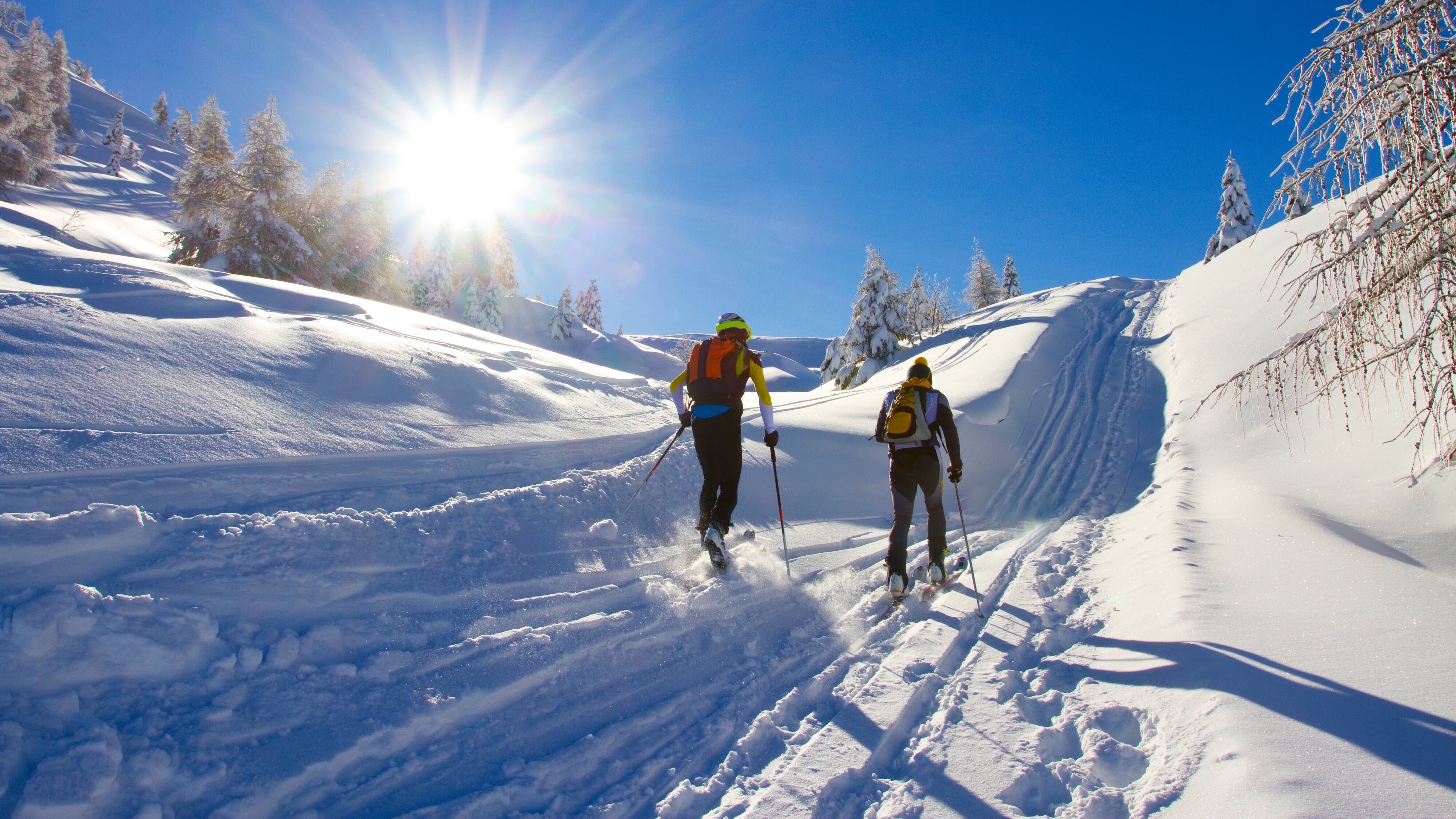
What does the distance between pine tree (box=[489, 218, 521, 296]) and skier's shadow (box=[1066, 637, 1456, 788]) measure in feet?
162

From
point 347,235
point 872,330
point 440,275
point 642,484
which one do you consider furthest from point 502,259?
point 642,484

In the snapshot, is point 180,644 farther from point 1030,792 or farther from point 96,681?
point 1030,792

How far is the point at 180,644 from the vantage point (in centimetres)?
277

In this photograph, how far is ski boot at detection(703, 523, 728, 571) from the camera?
15.5 ft

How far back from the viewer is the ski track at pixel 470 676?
2395mm

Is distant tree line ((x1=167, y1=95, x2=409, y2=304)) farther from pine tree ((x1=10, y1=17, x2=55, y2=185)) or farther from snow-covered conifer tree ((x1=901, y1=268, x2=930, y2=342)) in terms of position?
snow-covered conifer tree ((x1=901, y1=268, x2=930, y2=342))

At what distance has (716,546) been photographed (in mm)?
4742

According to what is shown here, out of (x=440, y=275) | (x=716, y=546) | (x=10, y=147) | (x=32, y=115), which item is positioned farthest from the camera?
(x=440, y=275)

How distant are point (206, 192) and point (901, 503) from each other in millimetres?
28049

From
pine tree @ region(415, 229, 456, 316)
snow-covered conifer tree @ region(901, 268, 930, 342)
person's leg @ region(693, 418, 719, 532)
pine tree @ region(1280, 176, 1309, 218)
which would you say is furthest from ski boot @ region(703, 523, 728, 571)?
pine tree @ region(415, 229, 456, 316)

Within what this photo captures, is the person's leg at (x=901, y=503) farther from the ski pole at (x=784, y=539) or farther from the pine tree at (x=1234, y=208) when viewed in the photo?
the pine tree at (x=1234, y=208)

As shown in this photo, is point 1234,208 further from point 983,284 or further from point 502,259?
point 502,259

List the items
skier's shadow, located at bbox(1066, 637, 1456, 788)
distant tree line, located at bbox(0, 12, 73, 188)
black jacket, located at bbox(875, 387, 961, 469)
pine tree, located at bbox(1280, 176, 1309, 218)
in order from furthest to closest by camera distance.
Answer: distant tree line, located at bbox(0, 12, 73, 188) → black jacket, located at bbox(875, 387, 961, 469) → pine tree, located at bbox(1280, 176, 1309, 218) → skier's shadow, located at bbox(1066, 637, 1456, 788)

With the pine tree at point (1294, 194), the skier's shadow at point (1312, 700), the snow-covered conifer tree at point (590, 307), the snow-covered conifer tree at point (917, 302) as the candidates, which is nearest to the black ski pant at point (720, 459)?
the skier's shadow at point (1312, 700)
